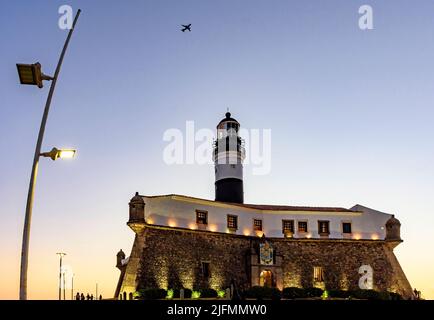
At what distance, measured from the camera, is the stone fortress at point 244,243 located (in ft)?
136

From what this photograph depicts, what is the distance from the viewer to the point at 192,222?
44906 millimetres

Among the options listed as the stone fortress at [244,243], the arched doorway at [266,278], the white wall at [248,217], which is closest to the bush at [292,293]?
the stone fortress at [244,243]

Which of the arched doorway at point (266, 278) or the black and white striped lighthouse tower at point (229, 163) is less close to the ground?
the black and white striped lighthouse tower at point (229, 163)

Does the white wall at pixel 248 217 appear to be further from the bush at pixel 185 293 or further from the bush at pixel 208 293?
the bush at pixel 208 293

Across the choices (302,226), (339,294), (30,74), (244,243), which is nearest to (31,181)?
(30,74)

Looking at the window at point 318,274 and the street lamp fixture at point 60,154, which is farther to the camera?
the window at point 318,274

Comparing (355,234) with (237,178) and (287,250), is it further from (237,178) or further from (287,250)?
(237,178)

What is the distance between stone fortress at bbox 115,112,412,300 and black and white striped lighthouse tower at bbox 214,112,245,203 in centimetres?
11

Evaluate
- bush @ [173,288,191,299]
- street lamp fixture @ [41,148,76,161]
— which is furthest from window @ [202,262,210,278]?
street lamp fixture @ [41,148,76,161]

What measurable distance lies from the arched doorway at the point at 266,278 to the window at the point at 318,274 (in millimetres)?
4764

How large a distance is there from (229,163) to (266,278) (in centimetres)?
1389

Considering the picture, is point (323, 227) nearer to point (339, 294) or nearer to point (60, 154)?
point (339, 294)
